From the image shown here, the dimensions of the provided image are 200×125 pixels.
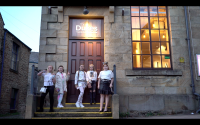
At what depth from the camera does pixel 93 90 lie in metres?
7.83

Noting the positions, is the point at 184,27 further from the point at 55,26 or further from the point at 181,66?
the point at 55,26

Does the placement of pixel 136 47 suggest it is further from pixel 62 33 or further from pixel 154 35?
pixel 62 33

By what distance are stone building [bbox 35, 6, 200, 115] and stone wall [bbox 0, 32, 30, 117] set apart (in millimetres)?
5631

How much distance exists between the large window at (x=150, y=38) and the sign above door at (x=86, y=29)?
1.49m

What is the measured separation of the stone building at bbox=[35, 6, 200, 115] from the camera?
818 centimetres

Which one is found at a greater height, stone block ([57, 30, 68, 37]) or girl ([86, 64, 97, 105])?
stone block ([57, 30, 68, 37])

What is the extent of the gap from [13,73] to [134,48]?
391 inches

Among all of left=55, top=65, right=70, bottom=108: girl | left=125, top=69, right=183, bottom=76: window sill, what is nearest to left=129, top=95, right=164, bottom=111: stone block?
left=125, top=69, right=183, bottom=76: window sill

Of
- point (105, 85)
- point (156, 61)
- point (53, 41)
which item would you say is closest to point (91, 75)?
point (105, 85)

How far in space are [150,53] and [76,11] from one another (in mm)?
3663

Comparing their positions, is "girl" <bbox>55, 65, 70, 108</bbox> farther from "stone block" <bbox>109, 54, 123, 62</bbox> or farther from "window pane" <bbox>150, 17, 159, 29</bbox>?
"window pane" <bbox>150, 17, 159, 29</bbox>

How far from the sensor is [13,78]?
14.9 meters
